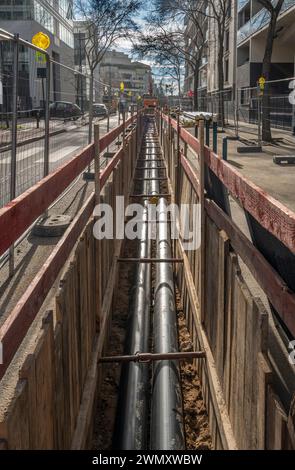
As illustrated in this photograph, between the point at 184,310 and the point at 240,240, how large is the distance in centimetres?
323

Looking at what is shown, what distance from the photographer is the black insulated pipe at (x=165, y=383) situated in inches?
140

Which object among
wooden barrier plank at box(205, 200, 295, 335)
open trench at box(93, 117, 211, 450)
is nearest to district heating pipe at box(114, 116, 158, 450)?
open trench at box(93, 117, 211, 450)

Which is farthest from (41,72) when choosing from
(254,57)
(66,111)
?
(254,57)

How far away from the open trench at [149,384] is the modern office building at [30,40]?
263cm

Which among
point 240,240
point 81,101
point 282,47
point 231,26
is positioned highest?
point 231,26

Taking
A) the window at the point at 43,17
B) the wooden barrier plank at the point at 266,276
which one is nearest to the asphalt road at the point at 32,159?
the wooden barrier plank at the point at 266,276

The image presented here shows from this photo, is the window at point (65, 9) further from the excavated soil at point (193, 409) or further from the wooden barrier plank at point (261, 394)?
the wooden barrier plank at point (261, 394)

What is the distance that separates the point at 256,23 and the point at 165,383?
36.9m

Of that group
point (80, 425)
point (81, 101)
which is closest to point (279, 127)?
point (81, 101)

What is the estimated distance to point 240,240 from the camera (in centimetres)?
299

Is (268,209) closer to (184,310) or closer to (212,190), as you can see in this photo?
(212,190)

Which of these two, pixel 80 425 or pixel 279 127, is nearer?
pixel 80 425

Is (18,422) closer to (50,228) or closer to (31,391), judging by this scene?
(31,391)

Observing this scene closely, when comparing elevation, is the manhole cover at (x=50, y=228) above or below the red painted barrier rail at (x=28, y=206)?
Answer: below
